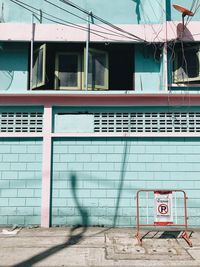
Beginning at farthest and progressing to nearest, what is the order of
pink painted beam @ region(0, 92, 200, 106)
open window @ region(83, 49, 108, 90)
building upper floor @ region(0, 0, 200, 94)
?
open window @ region(83, 49, 108, 90) → building upper floor @ region(0, 0, 200, 94) → pink painted beam @ region(0, 92, 200, 106)

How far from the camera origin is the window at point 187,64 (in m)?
10.3

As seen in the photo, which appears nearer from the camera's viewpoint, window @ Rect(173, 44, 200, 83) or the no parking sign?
the no parking sign

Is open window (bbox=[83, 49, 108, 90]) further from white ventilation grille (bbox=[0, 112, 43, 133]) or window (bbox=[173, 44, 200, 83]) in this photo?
window (bbox=[173, 44, 200, 83])

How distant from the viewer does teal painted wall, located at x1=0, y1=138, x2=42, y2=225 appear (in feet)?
30.4

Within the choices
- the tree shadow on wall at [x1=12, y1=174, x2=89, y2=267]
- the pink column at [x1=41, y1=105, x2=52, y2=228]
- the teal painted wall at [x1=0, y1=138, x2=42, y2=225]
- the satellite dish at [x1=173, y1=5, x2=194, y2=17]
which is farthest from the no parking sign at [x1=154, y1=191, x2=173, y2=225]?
the satellite dish at [x1=173, y1=5, x2=194, y2=17]

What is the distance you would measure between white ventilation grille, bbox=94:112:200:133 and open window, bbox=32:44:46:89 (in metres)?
2.13

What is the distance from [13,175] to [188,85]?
5.50 meters

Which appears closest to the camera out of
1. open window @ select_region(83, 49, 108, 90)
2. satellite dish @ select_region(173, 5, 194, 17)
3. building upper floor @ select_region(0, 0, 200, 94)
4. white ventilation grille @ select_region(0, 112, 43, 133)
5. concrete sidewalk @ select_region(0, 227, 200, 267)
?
concrete sidewalk @ select_region(0, 227, 200, 267)

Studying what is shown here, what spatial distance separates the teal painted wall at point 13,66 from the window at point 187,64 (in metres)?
4.52

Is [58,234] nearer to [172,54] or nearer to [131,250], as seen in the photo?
[131,250]

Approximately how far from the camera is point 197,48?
34.4 feet

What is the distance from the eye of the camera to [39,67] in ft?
34.7

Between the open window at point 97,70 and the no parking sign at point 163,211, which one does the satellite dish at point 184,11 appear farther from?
the no parking sign at point 163,211

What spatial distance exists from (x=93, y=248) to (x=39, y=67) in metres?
5.69
